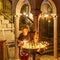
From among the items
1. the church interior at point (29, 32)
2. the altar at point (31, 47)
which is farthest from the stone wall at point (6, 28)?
the altar at point (31, 47)

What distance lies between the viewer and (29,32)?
5.39 m

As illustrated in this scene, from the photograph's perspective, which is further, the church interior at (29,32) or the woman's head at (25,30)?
the church interior at (29,32)

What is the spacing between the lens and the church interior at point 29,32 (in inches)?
210

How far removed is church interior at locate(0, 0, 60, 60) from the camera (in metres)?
5.32

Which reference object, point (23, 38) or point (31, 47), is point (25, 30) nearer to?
point (23, 38)

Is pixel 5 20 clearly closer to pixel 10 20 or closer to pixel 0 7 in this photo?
pixel 10 20

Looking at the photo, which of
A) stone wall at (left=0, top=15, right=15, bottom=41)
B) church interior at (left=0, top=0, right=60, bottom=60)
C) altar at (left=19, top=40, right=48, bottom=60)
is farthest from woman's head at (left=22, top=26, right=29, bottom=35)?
stone wall at (left=0, top=15, right=15, bottom=41)

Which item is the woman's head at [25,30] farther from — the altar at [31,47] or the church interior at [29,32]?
the altar at [31,47]

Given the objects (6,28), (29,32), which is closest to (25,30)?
(29,32)

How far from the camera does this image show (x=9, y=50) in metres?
9.87

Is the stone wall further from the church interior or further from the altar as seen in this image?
the altar

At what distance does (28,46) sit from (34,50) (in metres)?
0.24

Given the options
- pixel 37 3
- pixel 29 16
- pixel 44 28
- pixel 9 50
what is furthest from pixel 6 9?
pixel 37 3

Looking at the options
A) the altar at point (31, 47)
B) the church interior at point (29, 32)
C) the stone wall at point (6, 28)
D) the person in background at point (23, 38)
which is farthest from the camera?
the stone wall at point (6, 28)
